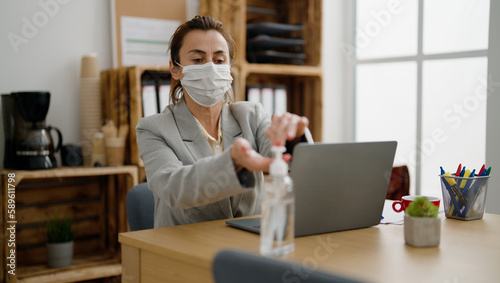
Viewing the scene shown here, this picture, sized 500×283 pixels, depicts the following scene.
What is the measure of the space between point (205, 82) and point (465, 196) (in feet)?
2.89

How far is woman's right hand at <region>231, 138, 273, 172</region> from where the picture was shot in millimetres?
1125

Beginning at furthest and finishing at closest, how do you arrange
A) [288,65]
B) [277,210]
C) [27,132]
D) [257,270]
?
[288,65] → [27,132] → [277,210] → [257,270]

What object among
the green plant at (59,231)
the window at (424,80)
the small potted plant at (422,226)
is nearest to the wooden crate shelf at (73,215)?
the green plant at (59,231)

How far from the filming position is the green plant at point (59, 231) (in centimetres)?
247

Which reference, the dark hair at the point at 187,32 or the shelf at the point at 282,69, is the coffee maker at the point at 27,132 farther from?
the shelf at the point at 282,69

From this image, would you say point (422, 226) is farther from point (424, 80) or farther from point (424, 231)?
point (424, 80)

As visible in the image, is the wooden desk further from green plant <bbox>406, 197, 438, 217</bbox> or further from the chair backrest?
the chair backrest

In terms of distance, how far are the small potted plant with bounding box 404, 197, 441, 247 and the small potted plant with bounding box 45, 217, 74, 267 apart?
1.80 meters

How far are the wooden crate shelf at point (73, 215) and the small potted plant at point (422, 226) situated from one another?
160cm

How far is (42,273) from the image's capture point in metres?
2.36

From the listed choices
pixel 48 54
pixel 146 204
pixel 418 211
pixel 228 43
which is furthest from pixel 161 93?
pixel 418 211

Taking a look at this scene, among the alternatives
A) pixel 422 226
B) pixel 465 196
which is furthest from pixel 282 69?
pixel 422 226

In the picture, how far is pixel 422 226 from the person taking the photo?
1.16 metres

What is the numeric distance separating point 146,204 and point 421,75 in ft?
7.61
